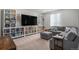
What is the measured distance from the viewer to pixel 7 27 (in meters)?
1.36

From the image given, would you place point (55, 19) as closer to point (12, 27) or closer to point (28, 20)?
point (28, 20)

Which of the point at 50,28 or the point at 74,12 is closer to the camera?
the point at 74,12

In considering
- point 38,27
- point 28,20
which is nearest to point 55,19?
point 38,27

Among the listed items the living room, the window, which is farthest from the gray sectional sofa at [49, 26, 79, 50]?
the window

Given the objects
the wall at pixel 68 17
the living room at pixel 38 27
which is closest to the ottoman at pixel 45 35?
the living room at pixel 38 27

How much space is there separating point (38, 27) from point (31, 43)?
32 cm

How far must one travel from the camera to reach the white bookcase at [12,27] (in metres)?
1.35

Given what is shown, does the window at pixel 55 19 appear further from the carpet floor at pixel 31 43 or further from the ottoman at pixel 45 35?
the carpet floor at pixel 31 43

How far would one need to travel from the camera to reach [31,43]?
145 cm
